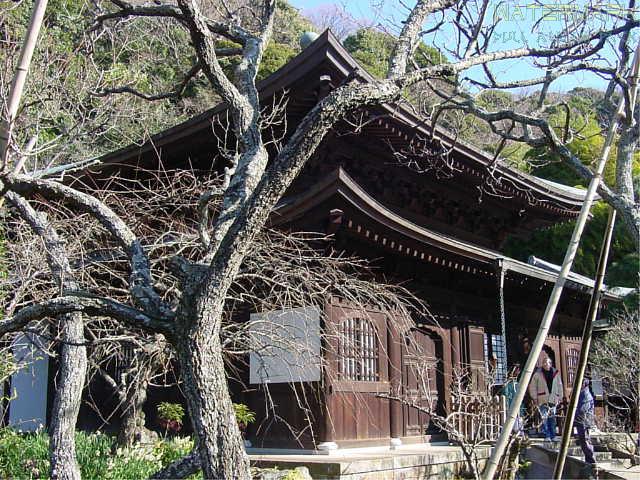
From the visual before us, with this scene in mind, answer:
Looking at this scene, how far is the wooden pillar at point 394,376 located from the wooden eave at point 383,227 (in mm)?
1280

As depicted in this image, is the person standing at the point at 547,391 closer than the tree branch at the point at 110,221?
No

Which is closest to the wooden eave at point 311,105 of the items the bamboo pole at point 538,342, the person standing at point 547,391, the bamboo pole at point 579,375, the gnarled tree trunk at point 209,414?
the person standing at point 547,391

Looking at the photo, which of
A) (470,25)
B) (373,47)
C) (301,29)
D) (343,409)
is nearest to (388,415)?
(343,409)

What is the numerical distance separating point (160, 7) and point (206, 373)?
3206 mm

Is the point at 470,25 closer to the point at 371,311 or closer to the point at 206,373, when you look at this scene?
the point at 371,311

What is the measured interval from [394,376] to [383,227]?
2724mm

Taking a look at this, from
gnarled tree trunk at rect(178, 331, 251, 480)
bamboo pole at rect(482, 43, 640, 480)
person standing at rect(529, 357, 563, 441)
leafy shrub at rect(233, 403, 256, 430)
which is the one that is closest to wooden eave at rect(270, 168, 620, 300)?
person standing at rect(529, 357, 563, 441)

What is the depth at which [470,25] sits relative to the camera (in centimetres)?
842

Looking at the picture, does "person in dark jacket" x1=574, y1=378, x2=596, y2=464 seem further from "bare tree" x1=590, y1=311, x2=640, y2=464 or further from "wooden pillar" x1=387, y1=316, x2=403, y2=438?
"wooden pillar" x1=387, y1=316, x2=403, y2=438

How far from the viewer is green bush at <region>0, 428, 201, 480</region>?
25.5 ft

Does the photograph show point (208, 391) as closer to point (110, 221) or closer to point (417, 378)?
point (110, 221)

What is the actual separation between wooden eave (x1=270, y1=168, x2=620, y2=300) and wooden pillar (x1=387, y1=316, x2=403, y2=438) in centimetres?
128

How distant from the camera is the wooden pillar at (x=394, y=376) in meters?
10.5

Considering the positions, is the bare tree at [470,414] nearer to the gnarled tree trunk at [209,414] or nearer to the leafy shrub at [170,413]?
the leafy shrub at [170,413]
